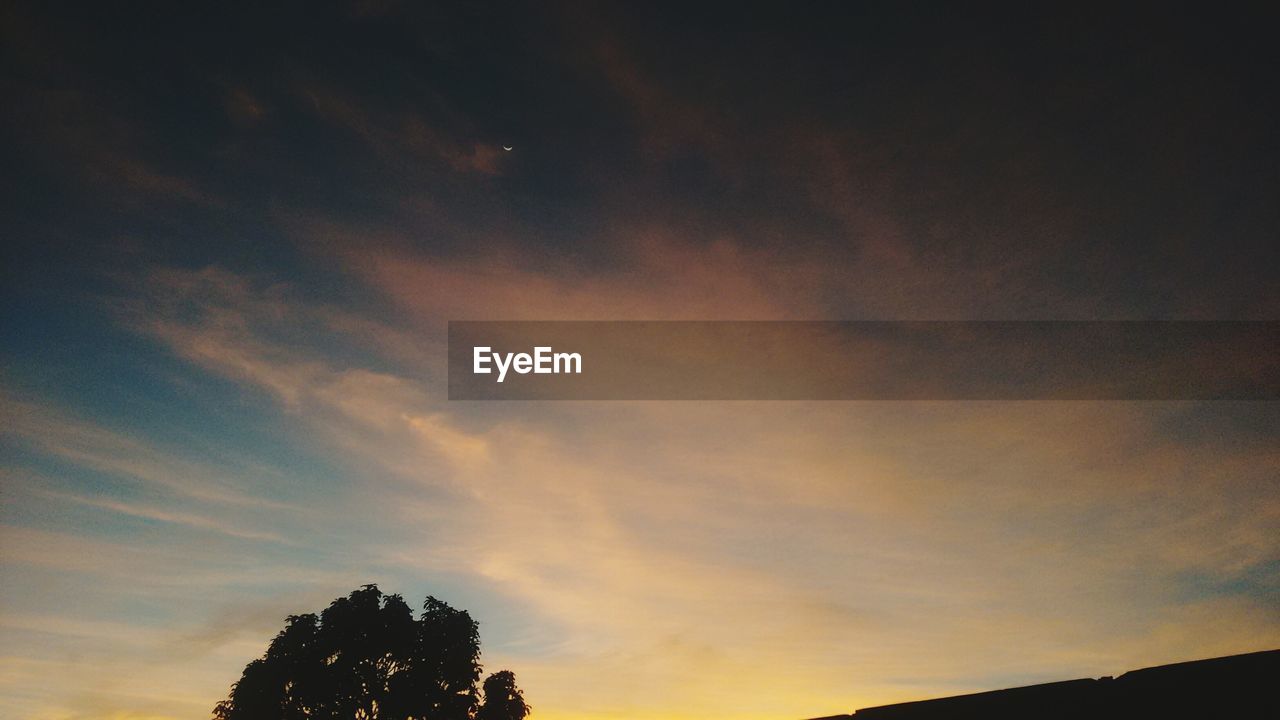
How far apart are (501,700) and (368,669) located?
7.47 meters

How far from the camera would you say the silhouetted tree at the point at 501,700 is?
110 feet

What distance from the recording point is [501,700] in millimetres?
33750

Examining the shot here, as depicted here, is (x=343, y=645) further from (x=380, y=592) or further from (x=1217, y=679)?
(x=1217, y=679)

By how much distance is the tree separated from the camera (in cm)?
3097

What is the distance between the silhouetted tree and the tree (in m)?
0.07

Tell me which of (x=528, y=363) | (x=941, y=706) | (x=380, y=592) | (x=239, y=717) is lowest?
(x=239, y=717)

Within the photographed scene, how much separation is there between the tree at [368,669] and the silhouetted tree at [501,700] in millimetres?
72

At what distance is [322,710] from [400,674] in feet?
12.7

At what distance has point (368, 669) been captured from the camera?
3222 cm

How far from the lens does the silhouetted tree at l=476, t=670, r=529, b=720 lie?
33438 mm

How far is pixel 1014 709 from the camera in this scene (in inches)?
281

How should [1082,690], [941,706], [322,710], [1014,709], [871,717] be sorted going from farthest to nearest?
[322,710], [871,717], [941,706], [1014,709], [1082,690]

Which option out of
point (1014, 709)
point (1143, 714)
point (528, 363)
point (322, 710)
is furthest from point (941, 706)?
point (322, 710)

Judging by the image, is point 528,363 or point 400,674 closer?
point 528,363
